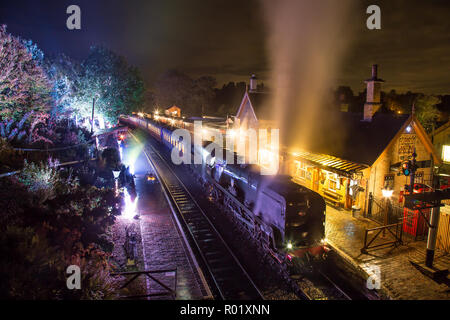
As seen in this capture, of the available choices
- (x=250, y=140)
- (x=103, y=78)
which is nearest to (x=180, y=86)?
(x=103, y=78)

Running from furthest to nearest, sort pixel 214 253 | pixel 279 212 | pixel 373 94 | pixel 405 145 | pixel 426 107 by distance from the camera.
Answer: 1. pixel 426 107
2. pixel 373 94
3. pixel 405 145
4. pixel 214 253
5. pixel 279 212

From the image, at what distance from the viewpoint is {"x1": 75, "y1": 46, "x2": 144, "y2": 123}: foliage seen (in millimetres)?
27750

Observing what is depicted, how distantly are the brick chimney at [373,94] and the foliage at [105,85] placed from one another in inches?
930

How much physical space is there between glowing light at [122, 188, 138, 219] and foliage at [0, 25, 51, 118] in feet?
24.7

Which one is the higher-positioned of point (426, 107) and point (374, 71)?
point (426, 107)

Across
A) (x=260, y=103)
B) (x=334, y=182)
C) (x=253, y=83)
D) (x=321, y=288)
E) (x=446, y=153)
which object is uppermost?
(x=253, y=83)

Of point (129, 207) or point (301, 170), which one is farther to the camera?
point (301, 170)

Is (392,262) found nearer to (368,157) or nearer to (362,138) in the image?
(368,157)

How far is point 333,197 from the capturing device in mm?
16516

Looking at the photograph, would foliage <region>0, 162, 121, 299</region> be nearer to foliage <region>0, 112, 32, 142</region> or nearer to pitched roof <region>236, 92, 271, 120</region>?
foliage <region>0, 112, 32, 142</region>

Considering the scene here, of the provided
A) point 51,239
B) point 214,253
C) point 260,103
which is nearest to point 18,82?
point 51,239

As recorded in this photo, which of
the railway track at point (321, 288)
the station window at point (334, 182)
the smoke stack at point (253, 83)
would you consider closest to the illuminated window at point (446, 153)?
the station window at point (334, 182)

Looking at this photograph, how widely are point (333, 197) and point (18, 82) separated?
19.3 metres
